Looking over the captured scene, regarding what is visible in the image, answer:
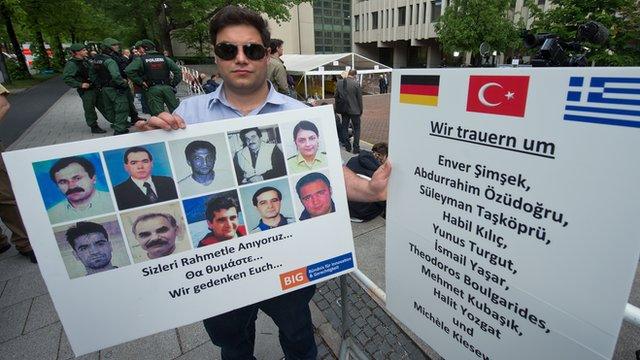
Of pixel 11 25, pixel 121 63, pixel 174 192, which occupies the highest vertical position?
pixel 11 25

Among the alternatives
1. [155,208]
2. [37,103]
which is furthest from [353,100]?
[37,103]

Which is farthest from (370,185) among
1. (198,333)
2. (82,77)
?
(82,77)

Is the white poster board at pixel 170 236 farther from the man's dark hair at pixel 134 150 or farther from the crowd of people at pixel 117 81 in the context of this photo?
the crowd of people at pixel 117 81

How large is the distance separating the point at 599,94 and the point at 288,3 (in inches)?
1010

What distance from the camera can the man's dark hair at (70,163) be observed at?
116 centimetres

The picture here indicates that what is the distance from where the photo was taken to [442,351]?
1.44m

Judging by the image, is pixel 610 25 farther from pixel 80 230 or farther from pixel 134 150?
pixel 80 230

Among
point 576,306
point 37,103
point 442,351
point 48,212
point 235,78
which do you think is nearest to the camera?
point 576,306

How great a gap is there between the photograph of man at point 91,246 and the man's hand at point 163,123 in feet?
1.14

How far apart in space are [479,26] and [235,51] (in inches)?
963

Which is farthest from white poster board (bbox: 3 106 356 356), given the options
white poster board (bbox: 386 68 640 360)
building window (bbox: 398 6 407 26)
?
building window (bbox: 398 6 407 26)

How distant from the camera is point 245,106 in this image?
1694mm

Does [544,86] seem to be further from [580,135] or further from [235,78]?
[235,78]

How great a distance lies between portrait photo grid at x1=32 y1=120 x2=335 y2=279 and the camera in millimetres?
1197
